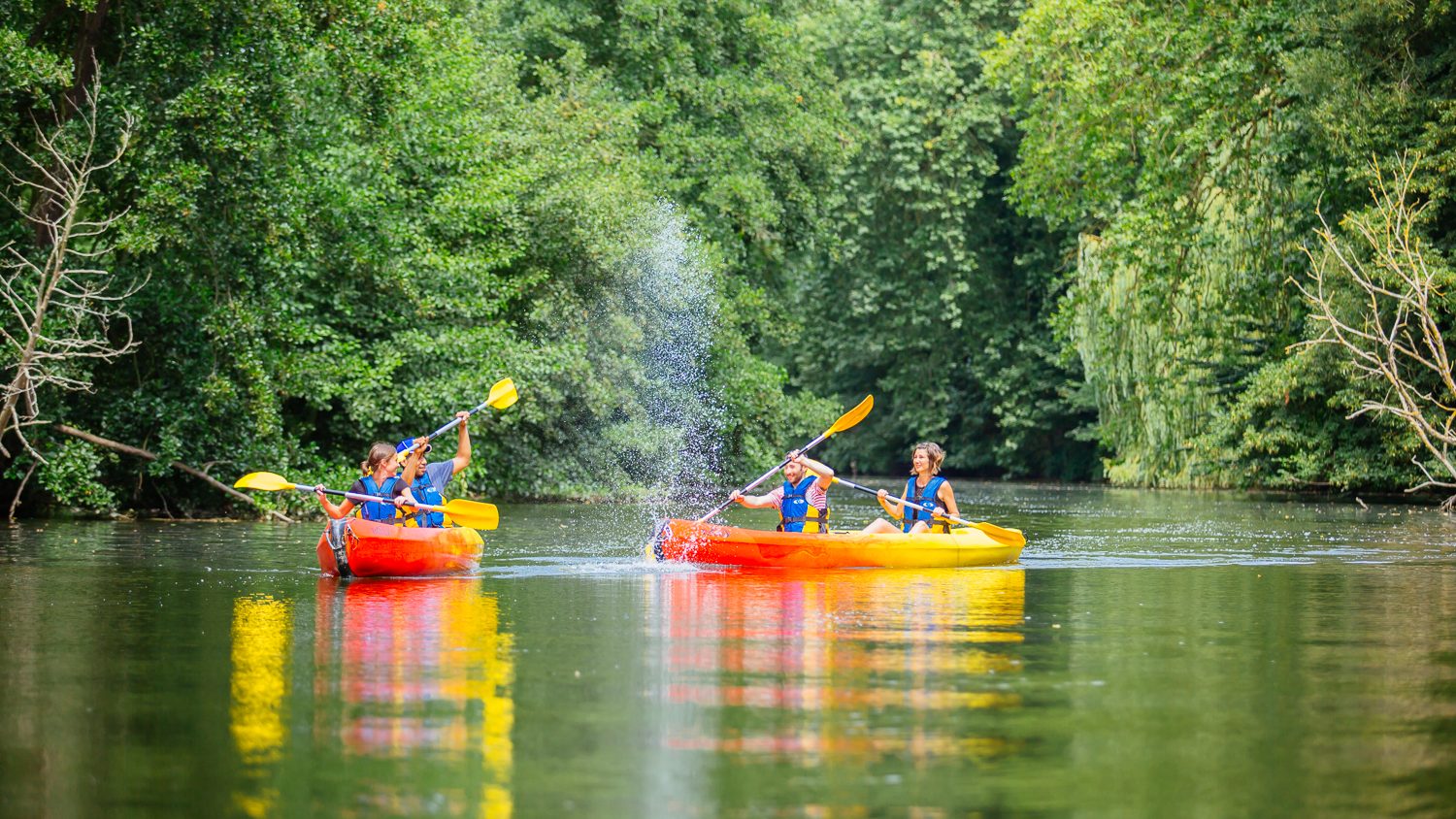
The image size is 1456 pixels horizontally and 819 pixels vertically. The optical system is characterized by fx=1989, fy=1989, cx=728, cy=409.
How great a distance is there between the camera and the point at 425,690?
9109 millimetres

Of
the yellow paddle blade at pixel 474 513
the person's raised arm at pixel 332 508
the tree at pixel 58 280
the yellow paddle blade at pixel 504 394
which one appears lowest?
the yellow paddle blade at pixel 474 513

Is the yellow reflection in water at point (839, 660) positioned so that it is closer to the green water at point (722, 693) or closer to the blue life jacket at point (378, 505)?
the green water at point (722, 693)

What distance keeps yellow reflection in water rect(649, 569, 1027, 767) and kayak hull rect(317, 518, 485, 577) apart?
183 cm

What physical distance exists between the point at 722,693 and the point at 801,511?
9.39 meters

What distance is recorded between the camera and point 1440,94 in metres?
29.5

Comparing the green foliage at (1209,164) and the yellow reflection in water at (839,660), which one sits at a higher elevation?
the green foliage at (1209,164)

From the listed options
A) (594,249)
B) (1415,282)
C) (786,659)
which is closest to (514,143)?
(594,249)

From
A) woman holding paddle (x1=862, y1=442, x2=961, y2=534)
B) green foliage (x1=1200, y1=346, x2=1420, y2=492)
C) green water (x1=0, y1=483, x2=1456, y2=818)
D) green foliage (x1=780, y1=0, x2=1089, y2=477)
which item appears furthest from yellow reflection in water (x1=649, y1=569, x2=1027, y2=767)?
green foliage (x1=780, y1=0, x2=1089, y2=477)

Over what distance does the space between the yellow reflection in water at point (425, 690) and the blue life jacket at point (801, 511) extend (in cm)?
459

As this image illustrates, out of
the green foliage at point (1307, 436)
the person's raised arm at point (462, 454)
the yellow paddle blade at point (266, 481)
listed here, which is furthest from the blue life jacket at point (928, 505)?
the green foliage at point (1307, 436)

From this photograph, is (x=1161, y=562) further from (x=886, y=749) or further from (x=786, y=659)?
(x=886, y=749)

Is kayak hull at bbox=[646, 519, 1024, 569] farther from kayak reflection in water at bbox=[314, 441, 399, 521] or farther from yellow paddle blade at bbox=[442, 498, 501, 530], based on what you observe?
yellow paddle blade at bbox=[442, 498, 501, 530]

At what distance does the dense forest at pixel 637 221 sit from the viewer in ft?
75.7

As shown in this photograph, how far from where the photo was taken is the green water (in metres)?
6.80
